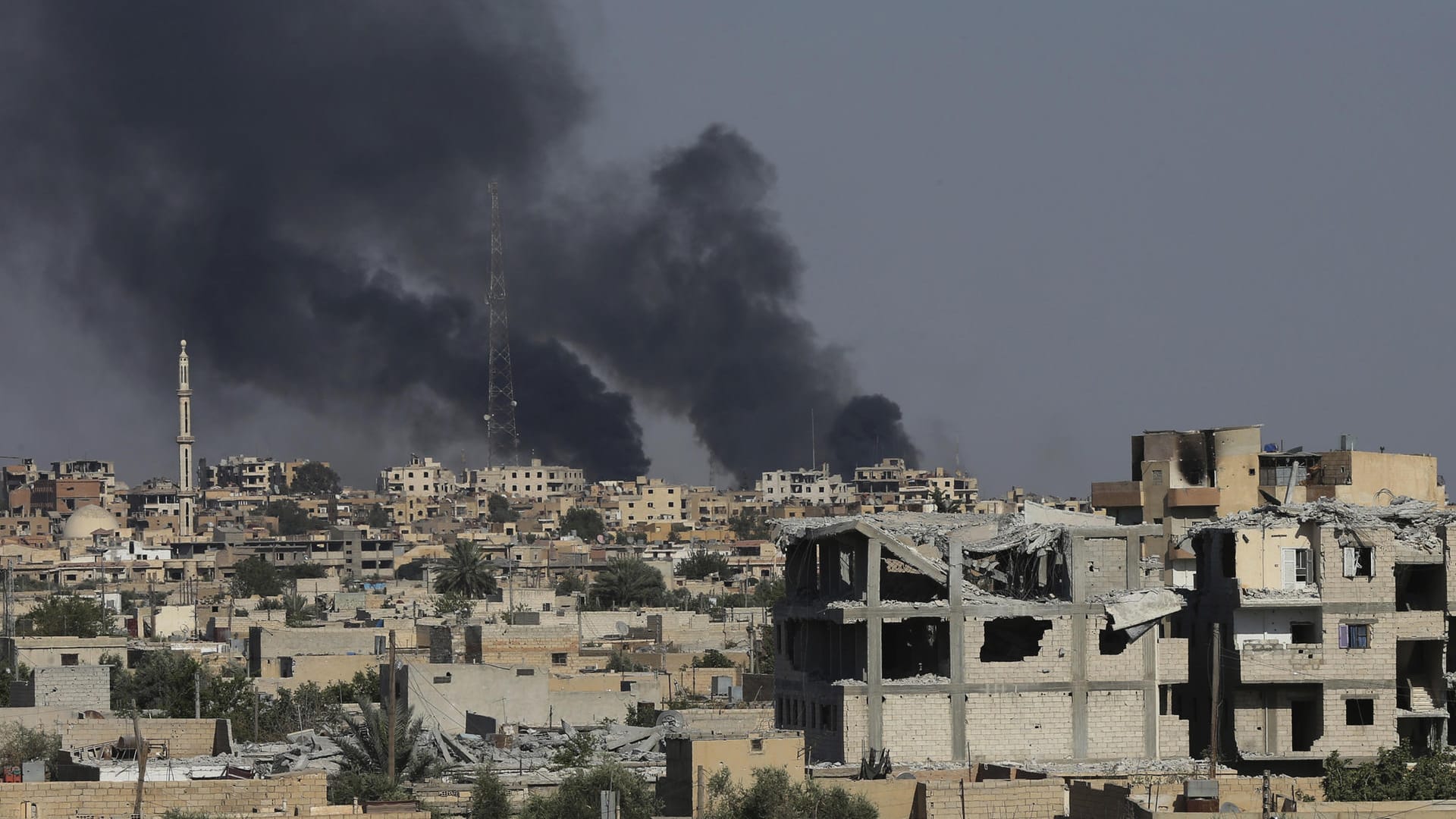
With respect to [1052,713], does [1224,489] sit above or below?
above

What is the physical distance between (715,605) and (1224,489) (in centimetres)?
4487

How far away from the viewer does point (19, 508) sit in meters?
193

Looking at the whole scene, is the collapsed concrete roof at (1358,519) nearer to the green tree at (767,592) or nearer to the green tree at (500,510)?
the green tree at (767,592)

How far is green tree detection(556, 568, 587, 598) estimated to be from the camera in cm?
9724

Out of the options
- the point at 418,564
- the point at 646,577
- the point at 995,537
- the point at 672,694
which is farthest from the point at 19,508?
the point at 995,537

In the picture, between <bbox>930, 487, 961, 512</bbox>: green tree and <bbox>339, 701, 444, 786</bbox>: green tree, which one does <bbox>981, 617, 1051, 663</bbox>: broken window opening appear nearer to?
<bbox>339, 701, 444, 786</bbox>: green tree

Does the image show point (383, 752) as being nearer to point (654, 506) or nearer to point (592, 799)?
point (592, 799)

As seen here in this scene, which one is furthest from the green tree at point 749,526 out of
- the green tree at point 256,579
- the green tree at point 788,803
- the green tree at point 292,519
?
the green tree at point 788,803

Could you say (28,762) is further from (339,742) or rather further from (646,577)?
(646,577)

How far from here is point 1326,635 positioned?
38.0m

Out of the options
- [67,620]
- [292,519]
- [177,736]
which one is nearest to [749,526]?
[292,519]

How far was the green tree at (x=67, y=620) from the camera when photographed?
7175cm

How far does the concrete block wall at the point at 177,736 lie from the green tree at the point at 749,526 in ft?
378

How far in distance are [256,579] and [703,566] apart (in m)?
20.1
